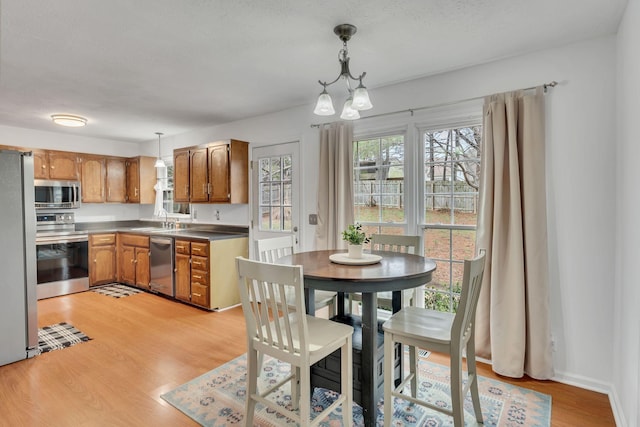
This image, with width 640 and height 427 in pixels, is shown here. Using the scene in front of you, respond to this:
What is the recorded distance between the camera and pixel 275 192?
4.22 metres

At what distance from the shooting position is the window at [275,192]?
409 centimetres

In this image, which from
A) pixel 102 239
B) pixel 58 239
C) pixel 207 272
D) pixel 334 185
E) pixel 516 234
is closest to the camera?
pixel 516 234

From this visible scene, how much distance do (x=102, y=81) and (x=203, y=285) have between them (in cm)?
238

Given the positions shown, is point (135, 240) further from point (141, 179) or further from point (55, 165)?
point (55, 165)

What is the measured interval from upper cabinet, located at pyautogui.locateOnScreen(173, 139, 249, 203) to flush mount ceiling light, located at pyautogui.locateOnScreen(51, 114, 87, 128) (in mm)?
1186

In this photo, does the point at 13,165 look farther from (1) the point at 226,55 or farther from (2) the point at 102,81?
(1) the point at 226,55

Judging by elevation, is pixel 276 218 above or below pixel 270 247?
Answer: above

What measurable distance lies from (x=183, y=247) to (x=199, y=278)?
0.48 metres

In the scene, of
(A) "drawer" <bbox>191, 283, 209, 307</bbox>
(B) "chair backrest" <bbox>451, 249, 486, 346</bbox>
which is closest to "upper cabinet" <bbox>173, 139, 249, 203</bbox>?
(A) "drawer" <bbox>191, 283, 209, 307</bbox>

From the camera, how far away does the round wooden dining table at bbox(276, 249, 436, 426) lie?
1.75 m

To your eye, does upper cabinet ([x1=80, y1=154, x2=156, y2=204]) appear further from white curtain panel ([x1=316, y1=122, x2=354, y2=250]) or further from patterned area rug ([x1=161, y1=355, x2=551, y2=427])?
patterned area rug ([x1=161, y1=355, x2=551, y2=427])

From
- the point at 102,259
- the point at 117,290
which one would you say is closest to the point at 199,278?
the point at 117,290

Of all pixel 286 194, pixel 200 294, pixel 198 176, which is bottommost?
pixel 200 294

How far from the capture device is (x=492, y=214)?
2602mm
